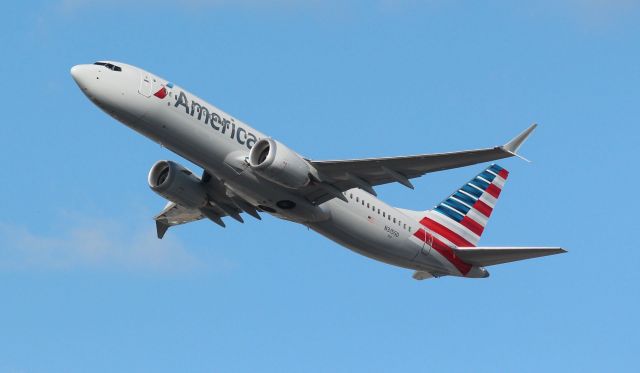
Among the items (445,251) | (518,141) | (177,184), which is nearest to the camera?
(518,141)

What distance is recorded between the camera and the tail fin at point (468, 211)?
182 ft

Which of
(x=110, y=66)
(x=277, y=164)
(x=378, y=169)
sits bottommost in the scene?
(x=277, y=164)

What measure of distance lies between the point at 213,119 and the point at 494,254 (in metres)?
14.5

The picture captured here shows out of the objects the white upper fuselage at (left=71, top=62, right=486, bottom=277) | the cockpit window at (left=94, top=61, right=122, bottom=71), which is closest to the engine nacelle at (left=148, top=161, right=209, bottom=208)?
the white upper fuselage at (left=71, top=62, right=486, bottom=277)

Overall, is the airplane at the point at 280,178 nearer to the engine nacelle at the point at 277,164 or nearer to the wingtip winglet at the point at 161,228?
the engine nacelle at the point at 277,164

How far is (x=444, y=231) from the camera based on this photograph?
55312mm

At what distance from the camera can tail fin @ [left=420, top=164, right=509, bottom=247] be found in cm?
5547

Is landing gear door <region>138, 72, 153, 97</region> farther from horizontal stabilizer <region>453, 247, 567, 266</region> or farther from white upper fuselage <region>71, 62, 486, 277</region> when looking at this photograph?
horizontal stabilizer <region>453, 247, 567, 266</region>

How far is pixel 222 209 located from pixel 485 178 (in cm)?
1452

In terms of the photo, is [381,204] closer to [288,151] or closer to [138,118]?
[288,151]

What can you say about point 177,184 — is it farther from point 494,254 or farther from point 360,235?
point 494,254

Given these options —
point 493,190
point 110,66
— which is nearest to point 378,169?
point 110,66

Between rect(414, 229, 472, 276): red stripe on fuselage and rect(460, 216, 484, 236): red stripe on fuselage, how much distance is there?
328 cm

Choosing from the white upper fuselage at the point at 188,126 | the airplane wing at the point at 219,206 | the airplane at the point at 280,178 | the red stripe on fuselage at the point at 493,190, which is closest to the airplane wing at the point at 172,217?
the airplane wing at the point at 219,206
